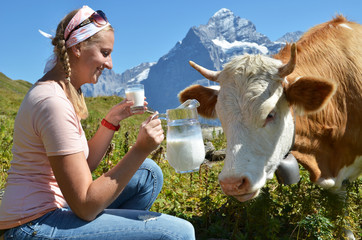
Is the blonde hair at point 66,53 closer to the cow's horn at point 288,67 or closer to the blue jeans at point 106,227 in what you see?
the blue jeans at point 106,227

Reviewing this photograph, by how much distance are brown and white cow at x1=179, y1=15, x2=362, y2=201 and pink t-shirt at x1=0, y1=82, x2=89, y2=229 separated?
1281 mm

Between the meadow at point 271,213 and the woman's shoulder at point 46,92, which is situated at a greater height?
the woman's shoulder at point 46,92

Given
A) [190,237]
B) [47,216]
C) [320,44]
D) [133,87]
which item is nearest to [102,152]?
[133,87]

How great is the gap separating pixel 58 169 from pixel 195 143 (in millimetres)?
1129

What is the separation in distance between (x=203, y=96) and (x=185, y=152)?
129cm

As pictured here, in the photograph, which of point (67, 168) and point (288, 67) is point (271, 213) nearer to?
point (288, 67)

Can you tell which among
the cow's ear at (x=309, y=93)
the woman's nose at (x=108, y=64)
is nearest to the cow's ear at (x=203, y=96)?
the cow's ear at (x=309, y=93)

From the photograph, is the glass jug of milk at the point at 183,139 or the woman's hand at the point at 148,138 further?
the glass jug of milk at the point at 183,139

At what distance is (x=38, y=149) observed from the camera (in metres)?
2.18

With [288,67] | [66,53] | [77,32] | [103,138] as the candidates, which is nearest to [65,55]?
[66,53]

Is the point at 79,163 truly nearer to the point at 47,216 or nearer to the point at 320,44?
the point at 47,216

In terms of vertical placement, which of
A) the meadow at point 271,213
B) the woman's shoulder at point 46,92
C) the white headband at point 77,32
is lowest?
the meadow at point 271,213

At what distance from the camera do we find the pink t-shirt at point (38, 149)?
1999 millimetres

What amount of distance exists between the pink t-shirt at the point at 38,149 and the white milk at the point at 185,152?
826mm
